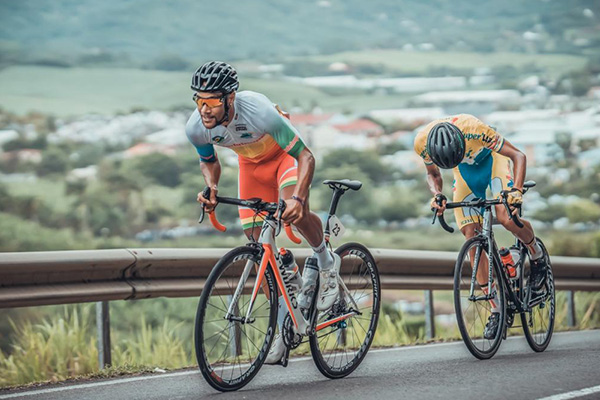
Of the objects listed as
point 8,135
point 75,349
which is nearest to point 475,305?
point 75,349

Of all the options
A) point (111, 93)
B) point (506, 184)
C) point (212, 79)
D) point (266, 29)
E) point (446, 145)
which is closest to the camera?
point (212, 79)

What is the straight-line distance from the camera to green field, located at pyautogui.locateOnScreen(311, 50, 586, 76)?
5310 inches

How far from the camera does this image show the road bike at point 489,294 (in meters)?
7.35

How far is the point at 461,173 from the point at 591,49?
13618cm

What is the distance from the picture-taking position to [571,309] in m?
12.3

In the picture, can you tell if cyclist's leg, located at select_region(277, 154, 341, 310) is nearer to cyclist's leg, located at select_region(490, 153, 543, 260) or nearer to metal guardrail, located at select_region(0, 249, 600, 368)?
metal guardrail, located at select_region(0, 249, 600, 368)

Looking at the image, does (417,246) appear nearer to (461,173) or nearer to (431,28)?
(431,28)

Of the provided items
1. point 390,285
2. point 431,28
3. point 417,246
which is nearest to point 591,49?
point 431,28

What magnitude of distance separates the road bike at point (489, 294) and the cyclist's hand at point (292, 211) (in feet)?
6.18

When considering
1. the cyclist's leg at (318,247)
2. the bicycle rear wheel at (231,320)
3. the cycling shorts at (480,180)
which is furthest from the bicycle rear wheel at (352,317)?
the cycling shorts at (480,180)

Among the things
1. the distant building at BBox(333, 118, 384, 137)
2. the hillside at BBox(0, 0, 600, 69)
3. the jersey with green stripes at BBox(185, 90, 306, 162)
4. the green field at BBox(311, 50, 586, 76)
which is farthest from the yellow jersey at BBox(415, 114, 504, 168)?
the green field at BBox(311, 50, 586, 76)

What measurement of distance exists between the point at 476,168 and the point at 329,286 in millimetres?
2293

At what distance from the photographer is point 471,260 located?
Result: 7.64 meters

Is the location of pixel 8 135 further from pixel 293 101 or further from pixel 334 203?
pixel 334 203
